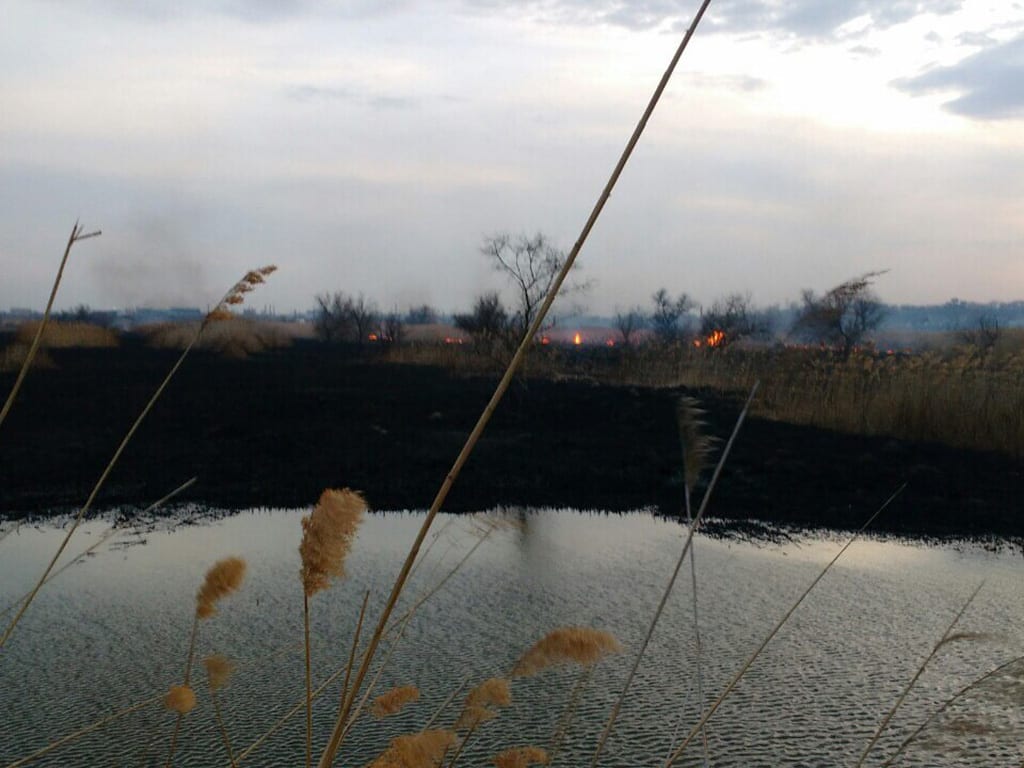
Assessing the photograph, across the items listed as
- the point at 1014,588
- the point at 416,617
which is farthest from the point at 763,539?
the point at 416,617

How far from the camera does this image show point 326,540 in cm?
104

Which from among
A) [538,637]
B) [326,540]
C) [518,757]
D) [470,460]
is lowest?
[538,637]

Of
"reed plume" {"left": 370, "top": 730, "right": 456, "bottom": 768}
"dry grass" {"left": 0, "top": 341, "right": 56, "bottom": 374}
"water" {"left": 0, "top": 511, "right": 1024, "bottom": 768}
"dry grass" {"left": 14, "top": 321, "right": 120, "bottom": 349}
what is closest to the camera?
"reed plume" {"left": 370, "top": 730, "right": 456, "bottom": 768}

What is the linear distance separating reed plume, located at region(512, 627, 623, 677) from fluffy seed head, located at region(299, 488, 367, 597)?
0.86 feet

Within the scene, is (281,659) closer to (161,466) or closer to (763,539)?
(763,539)

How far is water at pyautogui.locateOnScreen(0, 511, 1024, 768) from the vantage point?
2250 mm

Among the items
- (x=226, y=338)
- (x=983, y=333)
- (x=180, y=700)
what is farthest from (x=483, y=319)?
(x=180, y=700)

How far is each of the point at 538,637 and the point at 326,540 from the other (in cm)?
213

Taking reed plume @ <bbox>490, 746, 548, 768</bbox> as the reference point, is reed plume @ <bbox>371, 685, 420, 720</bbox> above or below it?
above

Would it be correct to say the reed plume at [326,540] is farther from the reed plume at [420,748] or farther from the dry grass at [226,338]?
the dry grass at [226,338]

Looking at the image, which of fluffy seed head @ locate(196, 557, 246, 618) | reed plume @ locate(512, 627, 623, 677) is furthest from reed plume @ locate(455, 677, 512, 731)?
fluffy seed head @ locate(196, 557, 246, 618)

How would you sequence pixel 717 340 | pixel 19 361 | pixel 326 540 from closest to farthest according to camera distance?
1. pixel 326 540
2. pixel 717 340
3. pixel 19 361

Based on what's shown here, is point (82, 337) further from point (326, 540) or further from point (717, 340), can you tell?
point (326, 540)

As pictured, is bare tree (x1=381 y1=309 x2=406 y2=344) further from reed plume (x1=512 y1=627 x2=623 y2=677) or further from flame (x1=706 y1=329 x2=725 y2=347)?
reed plume (x1=512 y1=627 x2=623 y2=677)
